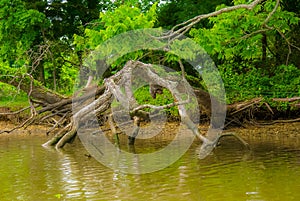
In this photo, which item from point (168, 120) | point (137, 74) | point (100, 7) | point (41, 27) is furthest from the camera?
point (100, 7)

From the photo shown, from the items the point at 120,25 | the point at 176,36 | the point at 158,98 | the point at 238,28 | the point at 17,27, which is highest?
the point at 17,27

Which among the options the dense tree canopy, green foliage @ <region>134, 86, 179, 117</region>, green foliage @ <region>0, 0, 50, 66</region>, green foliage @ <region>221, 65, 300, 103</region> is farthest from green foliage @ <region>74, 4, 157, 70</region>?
green foliage @ <region>0, 0, 50, 66</region>

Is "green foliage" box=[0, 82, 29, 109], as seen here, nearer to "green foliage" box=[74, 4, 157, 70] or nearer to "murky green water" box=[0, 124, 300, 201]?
"green foliage" box=[74, 4, 157, 70]

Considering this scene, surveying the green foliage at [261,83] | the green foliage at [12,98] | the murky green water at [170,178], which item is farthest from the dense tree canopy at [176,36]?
the murky green water at [170,178]

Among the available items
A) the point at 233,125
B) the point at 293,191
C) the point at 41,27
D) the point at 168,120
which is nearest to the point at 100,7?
the point at 41,27

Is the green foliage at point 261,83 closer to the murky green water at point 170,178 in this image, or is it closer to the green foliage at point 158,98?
the green foliage at point 158,98

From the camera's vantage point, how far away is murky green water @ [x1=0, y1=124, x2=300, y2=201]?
8047mm

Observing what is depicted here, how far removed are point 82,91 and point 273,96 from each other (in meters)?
6.59

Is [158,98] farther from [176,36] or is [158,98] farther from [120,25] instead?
[176,36]

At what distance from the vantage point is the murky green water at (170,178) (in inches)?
317

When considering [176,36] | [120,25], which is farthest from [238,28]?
[120,25]

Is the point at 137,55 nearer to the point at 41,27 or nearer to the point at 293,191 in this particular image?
the point at 293,191

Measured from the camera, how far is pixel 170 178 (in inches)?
368

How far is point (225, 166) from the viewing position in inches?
412
